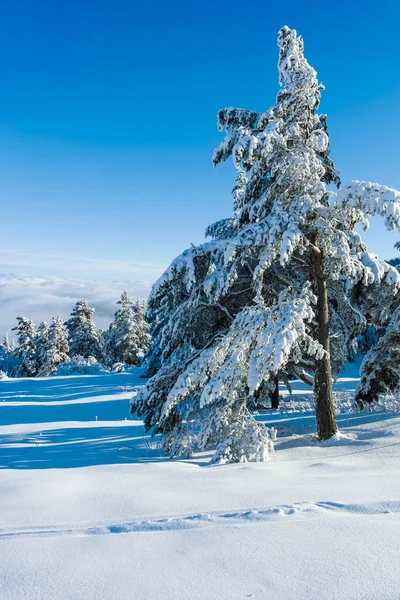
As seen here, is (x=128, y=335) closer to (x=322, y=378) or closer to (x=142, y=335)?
(x=142, y=335)

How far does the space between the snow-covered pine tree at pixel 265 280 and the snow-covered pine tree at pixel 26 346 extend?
44.6 m

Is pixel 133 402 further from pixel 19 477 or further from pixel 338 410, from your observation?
pixel 338 410

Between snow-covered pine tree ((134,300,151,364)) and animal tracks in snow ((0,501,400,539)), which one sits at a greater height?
snow-covered pine tree ((134,300,151,364))

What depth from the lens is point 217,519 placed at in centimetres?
363

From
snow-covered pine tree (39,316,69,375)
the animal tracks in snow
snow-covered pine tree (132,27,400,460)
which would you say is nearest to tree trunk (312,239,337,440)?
snow-covered pine tree (132,27,400,460)

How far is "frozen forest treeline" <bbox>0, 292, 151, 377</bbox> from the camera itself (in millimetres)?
Answer: 44344

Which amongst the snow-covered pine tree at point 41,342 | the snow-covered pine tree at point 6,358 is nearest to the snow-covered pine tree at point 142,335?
the snow-covered pine tree at point 41,342

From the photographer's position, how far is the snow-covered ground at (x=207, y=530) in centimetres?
252

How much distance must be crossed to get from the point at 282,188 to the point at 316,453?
5.76 meters

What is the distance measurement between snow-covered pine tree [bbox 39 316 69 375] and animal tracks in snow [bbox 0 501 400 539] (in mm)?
43065

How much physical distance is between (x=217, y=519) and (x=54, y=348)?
44117 mm

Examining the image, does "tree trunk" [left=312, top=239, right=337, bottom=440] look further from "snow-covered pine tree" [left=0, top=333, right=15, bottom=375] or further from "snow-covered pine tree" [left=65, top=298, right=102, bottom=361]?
"snow-covered pine tree" [left=0, top=333, right=15, bottom=375]

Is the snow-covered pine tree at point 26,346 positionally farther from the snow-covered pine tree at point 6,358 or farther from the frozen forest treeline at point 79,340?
the snow-covered pine tree at point 6,358

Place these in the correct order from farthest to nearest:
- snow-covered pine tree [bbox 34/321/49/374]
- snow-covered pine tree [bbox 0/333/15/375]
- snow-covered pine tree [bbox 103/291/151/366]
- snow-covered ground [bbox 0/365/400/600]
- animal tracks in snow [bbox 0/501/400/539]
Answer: snow-covered pine tree [bbox 0/333/15/375]
snow-covered pine tree [bbox 34/321/49/374]
snow-covered pine tree [bbox 103/291/151/366]
animal tracks in snow [bbox 0/501/400/539]
snow-covered ground [bbox 0/365/400/600]
